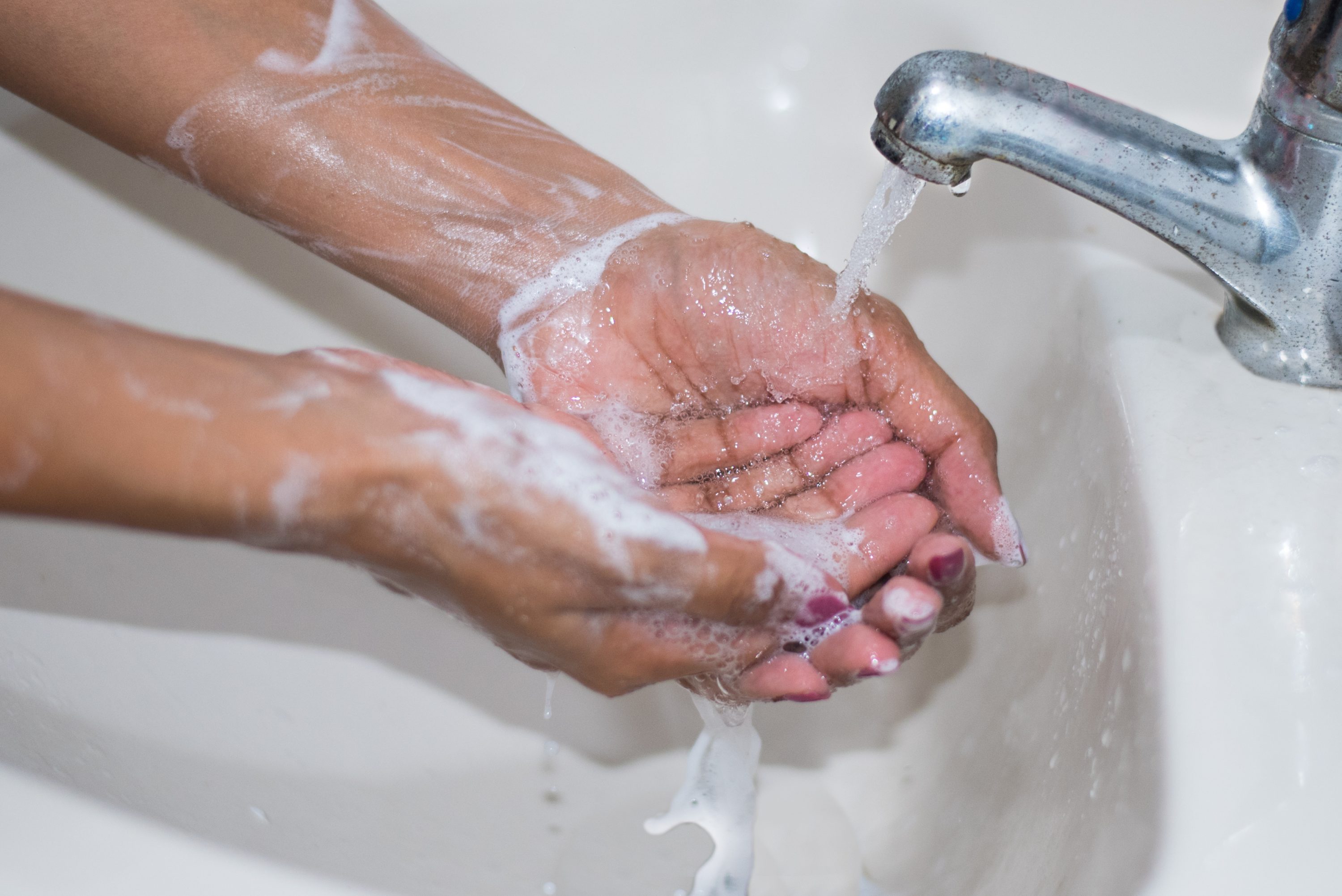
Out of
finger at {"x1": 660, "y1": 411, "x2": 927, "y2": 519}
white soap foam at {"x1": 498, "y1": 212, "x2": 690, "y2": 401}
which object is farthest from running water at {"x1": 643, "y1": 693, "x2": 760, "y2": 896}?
white soap foam at {"x1": 498, "y1": 212, "x2": 690, "y2": 401}

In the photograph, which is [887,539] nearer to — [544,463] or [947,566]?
[947,566]

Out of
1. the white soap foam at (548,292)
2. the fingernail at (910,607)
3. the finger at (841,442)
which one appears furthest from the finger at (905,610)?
the white soap foam at (548,292)

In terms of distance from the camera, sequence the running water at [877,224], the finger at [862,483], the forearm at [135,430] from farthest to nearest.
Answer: the finger at [862,483] → the running water at [877,224] → the forearm at [135,430]

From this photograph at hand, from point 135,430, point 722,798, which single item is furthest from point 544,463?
point 722,798

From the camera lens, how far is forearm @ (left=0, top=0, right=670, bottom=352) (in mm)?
634

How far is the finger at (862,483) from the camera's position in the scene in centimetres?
58

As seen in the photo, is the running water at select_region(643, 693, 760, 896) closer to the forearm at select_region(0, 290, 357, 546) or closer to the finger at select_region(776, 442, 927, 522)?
the finger at select_region(776, 442, 927, 522)

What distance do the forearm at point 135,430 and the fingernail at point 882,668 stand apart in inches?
10.6

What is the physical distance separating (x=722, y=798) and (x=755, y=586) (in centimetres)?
20

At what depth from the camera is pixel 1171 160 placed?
451 millimetres

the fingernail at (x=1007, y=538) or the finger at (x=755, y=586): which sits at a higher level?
the fingernail at (x=1007, y=538)

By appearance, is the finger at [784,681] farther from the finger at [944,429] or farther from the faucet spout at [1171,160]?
the faucet spout at [1171,160]

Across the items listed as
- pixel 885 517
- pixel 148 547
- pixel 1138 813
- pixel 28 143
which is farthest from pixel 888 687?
pixel 28 143

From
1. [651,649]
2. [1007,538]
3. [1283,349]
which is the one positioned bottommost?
[651,649]
